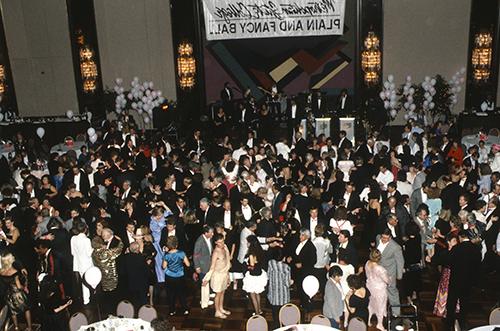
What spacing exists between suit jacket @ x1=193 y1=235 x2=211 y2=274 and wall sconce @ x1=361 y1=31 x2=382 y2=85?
1009 centimetres

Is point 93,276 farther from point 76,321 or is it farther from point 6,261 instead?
point 6,261

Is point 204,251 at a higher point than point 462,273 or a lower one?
higher

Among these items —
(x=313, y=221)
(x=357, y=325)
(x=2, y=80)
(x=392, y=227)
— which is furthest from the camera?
(x=2, y=80)

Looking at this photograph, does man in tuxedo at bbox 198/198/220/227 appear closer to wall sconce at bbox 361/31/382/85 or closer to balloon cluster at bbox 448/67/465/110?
wall sconce at bbox 361/31/382/85

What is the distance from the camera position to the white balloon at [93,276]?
6902 millimetres

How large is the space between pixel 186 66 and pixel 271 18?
2.82m

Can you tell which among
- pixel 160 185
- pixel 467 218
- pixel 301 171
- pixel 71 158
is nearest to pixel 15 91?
pixel 71 158

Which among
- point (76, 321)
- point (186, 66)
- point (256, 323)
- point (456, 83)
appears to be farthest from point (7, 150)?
point (456, 83)

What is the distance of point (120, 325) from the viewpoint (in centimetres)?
635

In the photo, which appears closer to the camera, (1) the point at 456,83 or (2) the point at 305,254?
(2) the point at 305,254

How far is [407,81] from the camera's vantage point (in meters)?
15.5

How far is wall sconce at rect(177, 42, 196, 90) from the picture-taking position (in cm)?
1659

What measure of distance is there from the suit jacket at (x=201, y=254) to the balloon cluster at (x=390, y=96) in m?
9.62

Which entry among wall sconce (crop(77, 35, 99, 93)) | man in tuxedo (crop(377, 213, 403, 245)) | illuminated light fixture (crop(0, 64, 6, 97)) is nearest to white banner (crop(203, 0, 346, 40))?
wall sconce (crop(77, 35, 99, 93))
